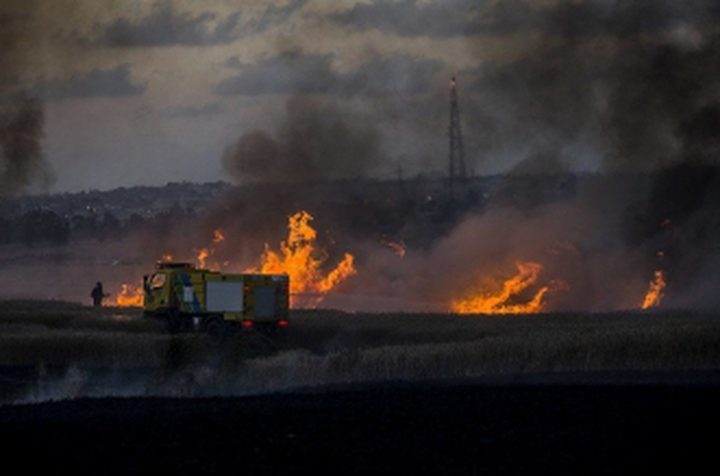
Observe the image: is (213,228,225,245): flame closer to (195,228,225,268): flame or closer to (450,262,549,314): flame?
(195,228,225,268): flame

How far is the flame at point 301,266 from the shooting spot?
88.6m

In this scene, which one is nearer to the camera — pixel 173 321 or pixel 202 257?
pixel 173 321

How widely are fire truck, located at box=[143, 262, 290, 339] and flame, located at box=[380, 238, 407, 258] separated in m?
44.8

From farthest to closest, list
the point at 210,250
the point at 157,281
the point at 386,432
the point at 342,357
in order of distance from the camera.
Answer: the point at 210,250, the point at 157,281, the point at 342,357, the point at 386,432

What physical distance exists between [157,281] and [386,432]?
35.0m

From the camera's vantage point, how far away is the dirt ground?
2427cm

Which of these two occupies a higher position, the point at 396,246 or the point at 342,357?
the point at 396,246

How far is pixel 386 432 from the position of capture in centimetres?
2775

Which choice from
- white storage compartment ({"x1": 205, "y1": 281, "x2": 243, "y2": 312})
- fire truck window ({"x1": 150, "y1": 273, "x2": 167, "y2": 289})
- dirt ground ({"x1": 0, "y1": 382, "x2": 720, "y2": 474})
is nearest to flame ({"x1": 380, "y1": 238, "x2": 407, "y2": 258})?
fire truck window ({"x1": 150, "y1": 273, "x2": 167, "y2": 289})

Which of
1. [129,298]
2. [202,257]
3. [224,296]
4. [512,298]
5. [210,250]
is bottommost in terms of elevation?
[129,298]

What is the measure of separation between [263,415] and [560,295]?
50.2 m

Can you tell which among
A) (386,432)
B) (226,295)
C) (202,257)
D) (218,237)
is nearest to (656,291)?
(202,257)

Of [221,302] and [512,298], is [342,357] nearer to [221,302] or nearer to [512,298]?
[221,302]

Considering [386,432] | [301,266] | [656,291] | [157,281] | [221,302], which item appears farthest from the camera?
[301,266]
